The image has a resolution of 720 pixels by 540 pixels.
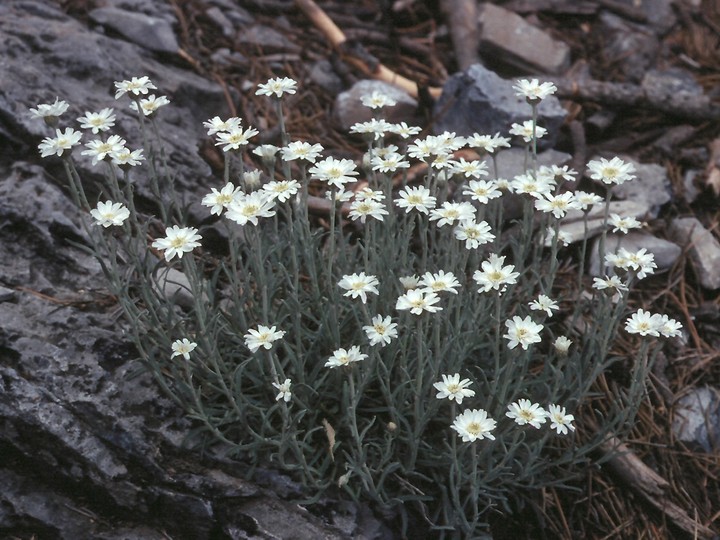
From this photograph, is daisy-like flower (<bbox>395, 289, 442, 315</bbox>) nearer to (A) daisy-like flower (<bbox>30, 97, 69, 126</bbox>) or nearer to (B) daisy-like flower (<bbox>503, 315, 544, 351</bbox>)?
(B) daisy-like flower (<bbox>503, 315, 544, 351</bbox>)

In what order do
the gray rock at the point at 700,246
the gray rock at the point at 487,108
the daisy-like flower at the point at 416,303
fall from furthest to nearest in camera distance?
the gray rock at the point at 487,108, the gray rock at the point at 700,246, the daisy-like flower at the point at 416,303

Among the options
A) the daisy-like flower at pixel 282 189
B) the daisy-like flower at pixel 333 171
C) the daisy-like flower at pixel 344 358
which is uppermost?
the daisy-like flower at pixel 282 189

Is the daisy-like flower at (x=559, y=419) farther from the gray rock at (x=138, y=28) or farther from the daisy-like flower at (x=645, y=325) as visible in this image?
the gray rock at (x=138, y=28)

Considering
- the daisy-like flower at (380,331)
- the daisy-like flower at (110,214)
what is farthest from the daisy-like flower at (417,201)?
the daisy-like flower at (110,214)

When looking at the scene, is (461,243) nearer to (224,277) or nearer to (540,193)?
(540,193)

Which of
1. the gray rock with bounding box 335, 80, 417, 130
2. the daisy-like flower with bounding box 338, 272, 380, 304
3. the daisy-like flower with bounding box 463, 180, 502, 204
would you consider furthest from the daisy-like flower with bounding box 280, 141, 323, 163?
the gray rock with bounding box 335, 80, 417, 130

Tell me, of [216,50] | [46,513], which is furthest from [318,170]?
[216,50]
